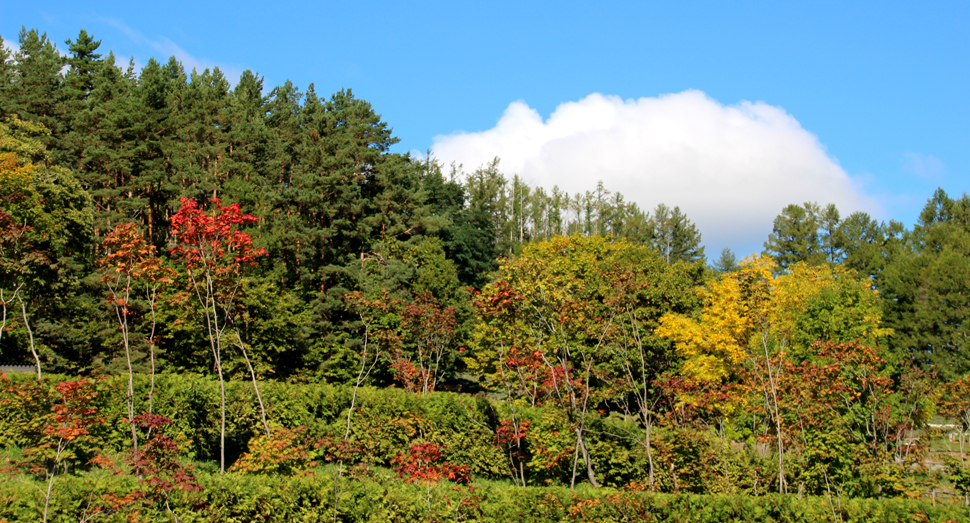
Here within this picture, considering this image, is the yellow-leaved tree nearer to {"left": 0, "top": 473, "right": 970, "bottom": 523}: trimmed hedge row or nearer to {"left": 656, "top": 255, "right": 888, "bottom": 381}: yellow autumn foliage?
{"left": 656, "top": 255, "right": 888, "bottom": 381}: yellow autumn foliage

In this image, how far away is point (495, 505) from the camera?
9539mm

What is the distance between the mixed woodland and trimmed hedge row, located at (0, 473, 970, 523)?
0.05m

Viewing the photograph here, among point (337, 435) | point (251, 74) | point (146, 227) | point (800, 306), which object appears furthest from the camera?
point (251, 74)

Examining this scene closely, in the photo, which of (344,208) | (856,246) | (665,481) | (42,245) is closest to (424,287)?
(344,208)

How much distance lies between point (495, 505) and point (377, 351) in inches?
381

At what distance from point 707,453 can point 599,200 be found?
63.1 m

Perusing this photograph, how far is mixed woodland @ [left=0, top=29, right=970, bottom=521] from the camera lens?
31.3ft

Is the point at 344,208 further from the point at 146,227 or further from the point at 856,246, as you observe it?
the point at 856,246

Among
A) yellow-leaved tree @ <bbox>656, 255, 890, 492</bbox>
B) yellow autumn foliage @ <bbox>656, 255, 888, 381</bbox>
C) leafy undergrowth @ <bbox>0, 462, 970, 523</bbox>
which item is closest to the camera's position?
leafy undergrowth @ <bbox>0, 462, 970, 523</bbox>

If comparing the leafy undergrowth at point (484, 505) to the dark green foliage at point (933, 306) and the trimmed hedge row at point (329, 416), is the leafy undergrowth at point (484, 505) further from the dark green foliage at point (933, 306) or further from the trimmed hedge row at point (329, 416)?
the dark green foliage at point (933, 306)

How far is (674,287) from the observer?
27453 mm

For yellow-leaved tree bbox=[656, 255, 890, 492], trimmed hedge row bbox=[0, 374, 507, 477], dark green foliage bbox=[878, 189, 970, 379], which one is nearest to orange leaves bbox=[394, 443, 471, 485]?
trimmed hedge row bbox=[0, 374, 507, 477]

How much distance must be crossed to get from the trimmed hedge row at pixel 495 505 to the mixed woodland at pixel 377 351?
0.05 m

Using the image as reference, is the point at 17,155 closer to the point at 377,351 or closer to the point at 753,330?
the point at 377,351
